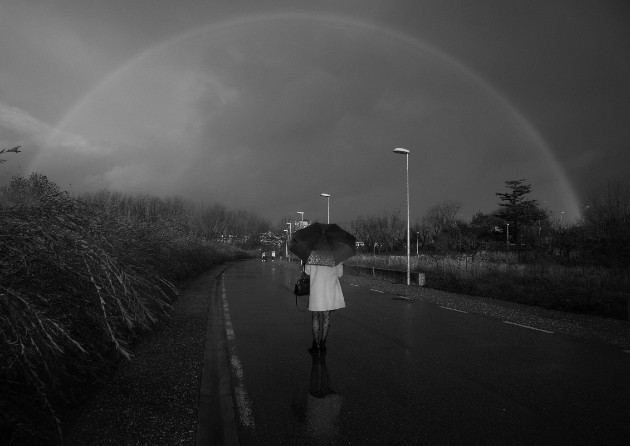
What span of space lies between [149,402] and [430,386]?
10.4ft

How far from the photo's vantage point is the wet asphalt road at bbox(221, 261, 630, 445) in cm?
398

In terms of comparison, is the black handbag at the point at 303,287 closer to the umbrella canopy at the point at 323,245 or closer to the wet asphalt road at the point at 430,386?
the wet asphalt road at the point at 430,386

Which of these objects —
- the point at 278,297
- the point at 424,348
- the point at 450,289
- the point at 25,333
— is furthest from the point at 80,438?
the point at 450,289

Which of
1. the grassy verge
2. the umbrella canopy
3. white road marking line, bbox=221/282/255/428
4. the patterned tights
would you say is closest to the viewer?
white road marking line, bbox=221/282/255/428

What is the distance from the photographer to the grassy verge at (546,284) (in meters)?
12.7

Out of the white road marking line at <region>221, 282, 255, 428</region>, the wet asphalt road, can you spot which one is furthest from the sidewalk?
the wet asphalt road

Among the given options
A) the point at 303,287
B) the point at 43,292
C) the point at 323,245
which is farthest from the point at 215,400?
the point at 303,287

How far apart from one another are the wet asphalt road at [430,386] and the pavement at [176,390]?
0.24m

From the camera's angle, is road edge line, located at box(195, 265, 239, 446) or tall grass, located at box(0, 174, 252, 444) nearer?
tall grass, located at box(0, 174, 252, 444)

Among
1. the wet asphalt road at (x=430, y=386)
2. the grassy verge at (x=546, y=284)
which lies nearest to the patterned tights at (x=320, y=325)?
the wet asphalt road at (x=430, y=386)

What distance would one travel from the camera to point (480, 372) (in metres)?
5.88

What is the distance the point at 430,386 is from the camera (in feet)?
17.4

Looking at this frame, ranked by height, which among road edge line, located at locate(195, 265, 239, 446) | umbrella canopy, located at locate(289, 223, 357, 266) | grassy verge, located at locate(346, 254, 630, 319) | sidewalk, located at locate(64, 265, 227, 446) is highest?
umbrella canopy, located at locate(289, 223, 357, 266)

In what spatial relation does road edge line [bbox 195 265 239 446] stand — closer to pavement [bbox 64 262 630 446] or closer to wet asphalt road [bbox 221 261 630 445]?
pavement [bbox 64 262 630 446]
